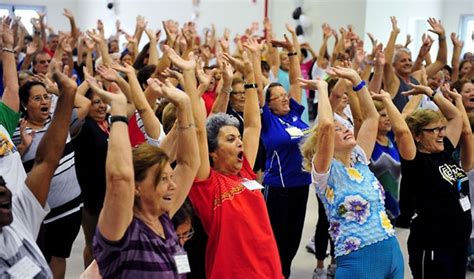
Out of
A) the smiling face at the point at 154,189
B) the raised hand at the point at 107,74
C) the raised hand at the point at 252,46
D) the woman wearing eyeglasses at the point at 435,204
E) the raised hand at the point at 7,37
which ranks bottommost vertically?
the woman wearing eyeglasses at the point at 435,204

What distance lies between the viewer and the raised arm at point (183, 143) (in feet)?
7.86

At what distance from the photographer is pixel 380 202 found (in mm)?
3039

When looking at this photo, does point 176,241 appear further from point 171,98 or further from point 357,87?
point 357,87

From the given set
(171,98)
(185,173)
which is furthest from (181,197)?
(171,98)

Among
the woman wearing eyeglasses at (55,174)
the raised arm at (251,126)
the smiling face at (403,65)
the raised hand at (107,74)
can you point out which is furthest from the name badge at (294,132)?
the smiling face at (403,65)

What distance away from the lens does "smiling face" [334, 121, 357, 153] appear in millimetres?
3111

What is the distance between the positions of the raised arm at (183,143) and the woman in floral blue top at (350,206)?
0.76 m

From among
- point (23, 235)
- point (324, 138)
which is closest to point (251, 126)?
point (324, 138)

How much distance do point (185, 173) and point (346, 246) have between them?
0.94m

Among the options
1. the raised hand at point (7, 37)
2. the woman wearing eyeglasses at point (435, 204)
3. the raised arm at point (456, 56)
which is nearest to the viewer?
the woman wearing eyeglasses at point (435, 204)

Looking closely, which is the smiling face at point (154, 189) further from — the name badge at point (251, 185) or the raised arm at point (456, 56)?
the raised arm at point (456, 56)

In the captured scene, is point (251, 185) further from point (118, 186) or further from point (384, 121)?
point (384, 121)

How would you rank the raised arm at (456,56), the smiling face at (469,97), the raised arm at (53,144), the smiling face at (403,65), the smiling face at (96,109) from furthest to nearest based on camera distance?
the raised arm at (456,56), the smiling face at (403,65), the smiling face at (469,97), the smiling face at (96,109), the raised arm at (53,144)

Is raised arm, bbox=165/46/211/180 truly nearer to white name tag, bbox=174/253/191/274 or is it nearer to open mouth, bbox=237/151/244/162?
open mouth, bbox=237/151/244/162
